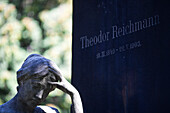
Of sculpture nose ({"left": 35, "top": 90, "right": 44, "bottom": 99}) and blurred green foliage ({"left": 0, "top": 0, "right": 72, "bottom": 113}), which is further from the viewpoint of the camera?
blurred green foliage ({"left": 0, "top": 0, "right": 72, "bottom": 113})

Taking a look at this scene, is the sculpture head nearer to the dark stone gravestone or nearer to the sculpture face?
the sculpture face

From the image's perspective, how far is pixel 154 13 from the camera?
7.23 metres

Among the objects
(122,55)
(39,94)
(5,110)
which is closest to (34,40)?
(122,55)

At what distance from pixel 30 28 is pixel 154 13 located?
10374mm

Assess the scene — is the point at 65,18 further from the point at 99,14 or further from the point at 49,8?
the point at 99,14

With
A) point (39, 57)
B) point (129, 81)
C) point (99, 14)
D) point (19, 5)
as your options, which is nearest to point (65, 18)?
point (19, 5)

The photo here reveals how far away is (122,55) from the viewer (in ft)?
25.5

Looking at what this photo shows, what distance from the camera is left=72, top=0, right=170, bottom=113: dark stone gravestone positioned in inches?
276

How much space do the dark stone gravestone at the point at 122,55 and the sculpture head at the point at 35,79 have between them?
1832 mm

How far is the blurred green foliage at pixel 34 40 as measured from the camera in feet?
54.7

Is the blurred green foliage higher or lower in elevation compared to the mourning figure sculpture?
higher

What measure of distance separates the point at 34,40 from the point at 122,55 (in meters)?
10.1

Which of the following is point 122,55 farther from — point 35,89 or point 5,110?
point 5,110

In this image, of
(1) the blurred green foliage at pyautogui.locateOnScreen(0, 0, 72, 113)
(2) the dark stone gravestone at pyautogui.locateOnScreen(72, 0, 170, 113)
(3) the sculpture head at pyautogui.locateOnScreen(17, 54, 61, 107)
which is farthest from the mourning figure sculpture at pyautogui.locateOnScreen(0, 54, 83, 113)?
(1) the blurred green foliage at pyautogui.locateOnScreen(0, 0, 72, 113)
